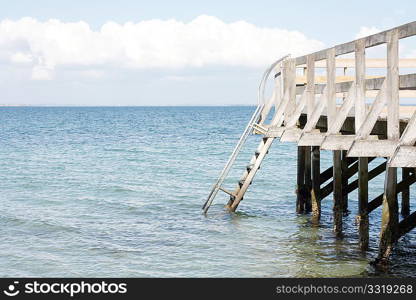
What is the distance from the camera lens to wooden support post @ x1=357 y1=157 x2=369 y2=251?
993 centimetres

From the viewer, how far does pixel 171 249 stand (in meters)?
12.0

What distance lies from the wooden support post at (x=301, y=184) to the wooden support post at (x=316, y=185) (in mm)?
742

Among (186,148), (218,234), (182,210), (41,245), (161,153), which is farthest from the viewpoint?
(186,148)

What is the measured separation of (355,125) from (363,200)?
1.30 meters

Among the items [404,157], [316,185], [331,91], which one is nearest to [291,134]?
[316,185]

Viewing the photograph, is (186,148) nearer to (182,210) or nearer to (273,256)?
(182,210)

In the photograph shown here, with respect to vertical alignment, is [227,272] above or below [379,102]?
below

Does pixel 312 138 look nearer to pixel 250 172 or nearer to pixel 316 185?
pixel 316 185

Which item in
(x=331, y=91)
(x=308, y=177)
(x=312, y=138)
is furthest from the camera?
(x=308, y=177)

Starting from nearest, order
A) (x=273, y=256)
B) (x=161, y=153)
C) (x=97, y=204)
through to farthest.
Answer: (x=273, y=256), (x=97, y=204), (x=161, y=153)

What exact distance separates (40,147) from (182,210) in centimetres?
2532

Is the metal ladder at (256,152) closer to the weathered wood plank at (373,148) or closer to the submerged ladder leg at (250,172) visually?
the submerged ladder leg at (250,172)

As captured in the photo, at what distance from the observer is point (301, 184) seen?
1503cm

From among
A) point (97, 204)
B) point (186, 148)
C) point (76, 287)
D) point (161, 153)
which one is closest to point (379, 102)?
point (76, 287)
